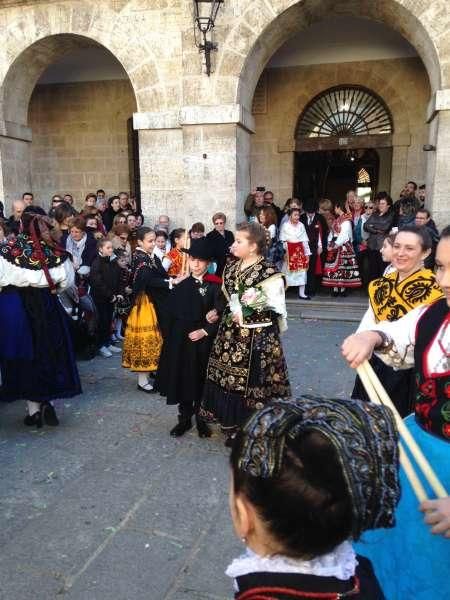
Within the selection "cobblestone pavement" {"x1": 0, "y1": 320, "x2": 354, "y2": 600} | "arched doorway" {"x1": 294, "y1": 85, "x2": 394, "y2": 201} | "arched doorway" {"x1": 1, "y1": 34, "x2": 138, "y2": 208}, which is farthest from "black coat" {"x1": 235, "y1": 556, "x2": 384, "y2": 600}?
"arched doorway" {"x1": 1, "y1": 34, "x2": 138, "y2": 208}

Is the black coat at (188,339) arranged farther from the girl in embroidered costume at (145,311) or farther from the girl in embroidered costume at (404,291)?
the girl in embroidered costume at (404,291)

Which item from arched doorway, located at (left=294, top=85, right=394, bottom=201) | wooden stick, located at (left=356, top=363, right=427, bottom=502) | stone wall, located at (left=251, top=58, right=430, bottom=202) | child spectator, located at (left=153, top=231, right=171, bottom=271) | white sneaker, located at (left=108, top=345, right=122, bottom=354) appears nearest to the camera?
wooden stick, located at (left=356, top=363, right=427, bottom=502)

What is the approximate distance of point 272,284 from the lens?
382 centimetres

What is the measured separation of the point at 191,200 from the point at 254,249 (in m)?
5.27

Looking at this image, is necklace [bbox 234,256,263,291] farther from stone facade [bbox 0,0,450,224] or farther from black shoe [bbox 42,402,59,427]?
stone facade [bbox 0,0,450,224]

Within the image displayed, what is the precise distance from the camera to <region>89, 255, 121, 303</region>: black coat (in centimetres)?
600

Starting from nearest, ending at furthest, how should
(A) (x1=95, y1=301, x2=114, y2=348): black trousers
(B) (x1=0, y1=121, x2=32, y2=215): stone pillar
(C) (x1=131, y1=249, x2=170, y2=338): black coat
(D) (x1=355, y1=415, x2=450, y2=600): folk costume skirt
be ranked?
(D) (x1=355, y1=415, x2=450, y2=600): folk costume skirt
(C) (x1=131, y1=249, x2=170, y2=338): black coat
(A) (x1=95, y1=301, x2=114, y2=348): black trousers
(B) (x1=0, y1=121, x2=32, y2=215): stone pillar

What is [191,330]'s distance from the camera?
13.3 feet

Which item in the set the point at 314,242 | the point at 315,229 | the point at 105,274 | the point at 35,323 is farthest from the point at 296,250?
the point at 35,323

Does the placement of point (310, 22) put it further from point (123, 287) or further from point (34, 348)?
point (34, 348)

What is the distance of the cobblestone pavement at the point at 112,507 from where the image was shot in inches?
99.7

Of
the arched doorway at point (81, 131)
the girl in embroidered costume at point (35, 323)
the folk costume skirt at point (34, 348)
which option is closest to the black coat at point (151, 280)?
the girl in embroidered costume at point (35, 323)

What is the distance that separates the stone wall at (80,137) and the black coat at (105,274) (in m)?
7.16

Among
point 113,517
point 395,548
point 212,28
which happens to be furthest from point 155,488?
point 212,28
